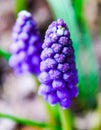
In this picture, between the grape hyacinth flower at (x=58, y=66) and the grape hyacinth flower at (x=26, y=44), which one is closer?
the grape hyacinth flower at (x=58, y=66)

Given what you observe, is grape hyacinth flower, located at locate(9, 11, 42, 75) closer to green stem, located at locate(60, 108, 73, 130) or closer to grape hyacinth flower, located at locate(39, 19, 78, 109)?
green stem, located at locate(60, 108, 73, 130)

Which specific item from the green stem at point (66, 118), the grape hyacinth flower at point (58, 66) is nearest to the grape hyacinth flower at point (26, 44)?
the green stem at point (66, 118)

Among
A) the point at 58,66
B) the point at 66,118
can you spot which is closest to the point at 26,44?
the point at 66,118

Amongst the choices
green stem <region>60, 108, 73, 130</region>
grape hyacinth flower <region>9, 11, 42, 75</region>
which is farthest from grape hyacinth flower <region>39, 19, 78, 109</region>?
grape hyacinth flower <region>9, 11, 42, 75</region>

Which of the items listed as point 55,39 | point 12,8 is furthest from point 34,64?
point 12,8

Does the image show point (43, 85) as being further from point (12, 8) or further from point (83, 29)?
point (12, 8)

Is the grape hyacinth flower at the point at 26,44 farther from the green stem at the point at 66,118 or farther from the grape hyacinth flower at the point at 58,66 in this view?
the grape hyacinth flower at the point at 58,66

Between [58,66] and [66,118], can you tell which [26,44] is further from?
[58,66]
